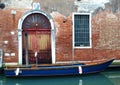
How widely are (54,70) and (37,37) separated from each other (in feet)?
8.24

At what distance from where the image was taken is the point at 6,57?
54.6ft

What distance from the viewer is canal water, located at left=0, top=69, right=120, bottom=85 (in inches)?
561

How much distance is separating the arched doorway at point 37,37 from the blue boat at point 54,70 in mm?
1273

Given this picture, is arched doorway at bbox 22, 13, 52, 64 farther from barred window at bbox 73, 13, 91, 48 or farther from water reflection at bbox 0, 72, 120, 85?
water reflection at bbox 0, 72, 120, 85

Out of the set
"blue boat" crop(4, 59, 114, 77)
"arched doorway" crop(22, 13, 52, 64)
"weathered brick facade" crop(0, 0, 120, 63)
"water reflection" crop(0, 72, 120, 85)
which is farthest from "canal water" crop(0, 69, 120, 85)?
"arched doorway" crop(22, 13, 52, 64)

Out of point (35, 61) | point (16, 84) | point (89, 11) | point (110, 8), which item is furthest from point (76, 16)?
point (16, 84)

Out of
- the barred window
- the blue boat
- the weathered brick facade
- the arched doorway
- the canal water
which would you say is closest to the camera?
the canal water

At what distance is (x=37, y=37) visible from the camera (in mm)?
17047

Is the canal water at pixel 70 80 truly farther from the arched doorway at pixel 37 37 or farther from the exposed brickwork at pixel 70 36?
the arched doorway at pixel 37 37

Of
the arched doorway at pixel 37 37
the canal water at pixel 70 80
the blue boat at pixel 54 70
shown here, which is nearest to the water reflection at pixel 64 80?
the canal water at pixel 70 80

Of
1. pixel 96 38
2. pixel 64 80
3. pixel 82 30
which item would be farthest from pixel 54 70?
pixel 96 38

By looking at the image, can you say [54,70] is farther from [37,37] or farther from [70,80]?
[37,37]

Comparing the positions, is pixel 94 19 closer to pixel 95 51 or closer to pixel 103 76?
pixel 95 51

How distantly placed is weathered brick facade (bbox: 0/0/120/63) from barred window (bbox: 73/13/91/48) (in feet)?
0.77
